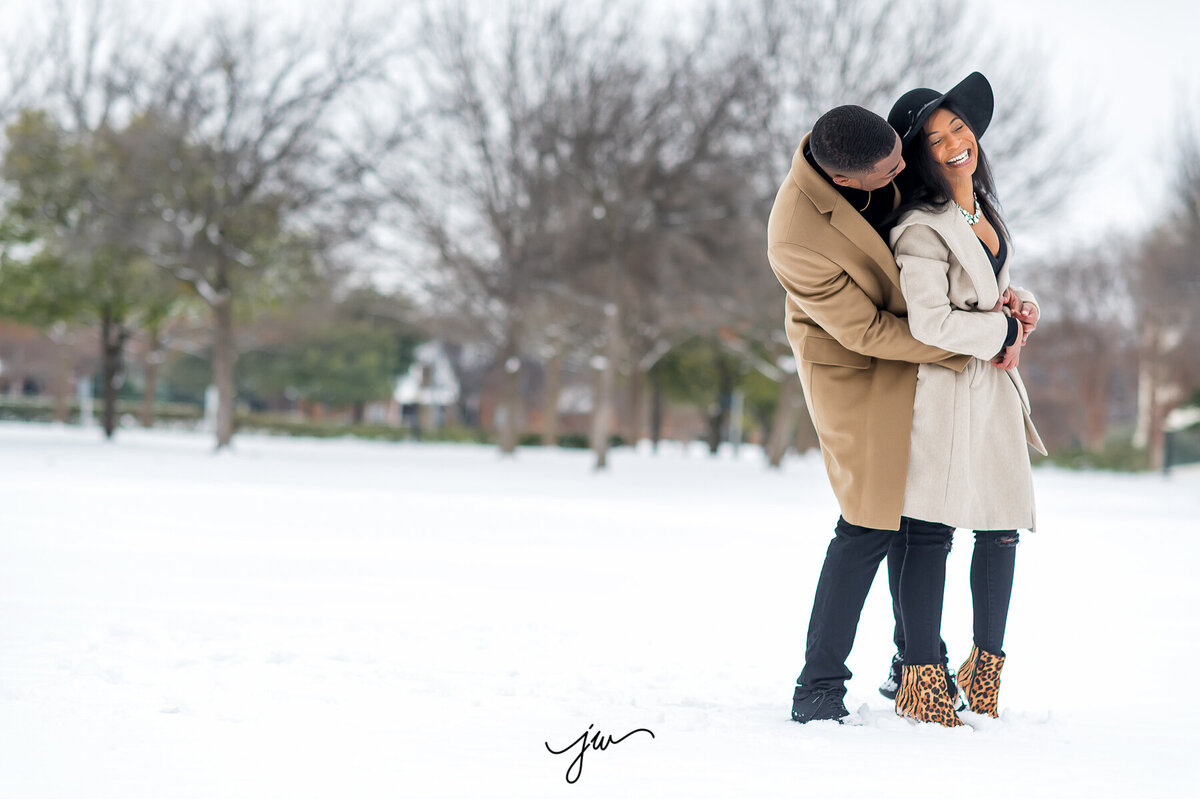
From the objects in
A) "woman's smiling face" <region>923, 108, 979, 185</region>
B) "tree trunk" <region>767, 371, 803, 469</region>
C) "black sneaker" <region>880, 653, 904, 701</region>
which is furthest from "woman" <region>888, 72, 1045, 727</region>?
"tree trunk" <region>767, 371, 803, 469</region>

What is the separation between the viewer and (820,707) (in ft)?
9.04

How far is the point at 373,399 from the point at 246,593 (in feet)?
123

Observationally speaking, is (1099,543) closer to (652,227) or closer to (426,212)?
(652,227)

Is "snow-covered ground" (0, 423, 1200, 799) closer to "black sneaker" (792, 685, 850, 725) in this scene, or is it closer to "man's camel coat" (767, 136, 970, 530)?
"black sneaker" (792, 685, 850, 725)

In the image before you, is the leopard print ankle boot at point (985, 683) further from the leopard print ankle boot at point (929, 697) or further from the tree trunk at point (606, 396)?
the tree trunk at point (606, 396)

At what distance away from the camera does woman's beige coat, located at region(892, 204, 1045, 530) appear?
2.66 metres

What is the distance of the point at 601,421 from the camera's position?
19.3m

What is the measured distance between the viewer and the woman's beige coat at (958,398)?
2.66 meters

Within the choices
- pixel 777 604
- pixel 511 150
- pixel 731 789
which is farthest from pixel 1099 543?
→ pixel 511 150

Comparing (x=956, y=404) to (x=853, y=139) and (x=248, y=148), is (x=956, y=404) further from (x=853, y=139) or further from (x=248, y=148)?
(x=248, y=148)

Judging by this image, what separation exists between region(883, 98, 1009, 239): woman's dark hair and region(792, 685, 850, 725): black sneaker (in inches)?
49.0

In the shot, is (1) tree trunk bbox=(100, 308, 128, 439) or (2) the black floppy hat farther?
(1) tree trunk bbox=(100, 308, 128, 439)

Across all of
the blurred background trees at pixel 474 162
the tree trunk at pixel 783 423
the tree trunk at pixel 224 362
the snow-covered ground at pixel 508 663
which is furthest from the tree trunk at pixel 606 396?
the snow-covered ground at pixel 508 663

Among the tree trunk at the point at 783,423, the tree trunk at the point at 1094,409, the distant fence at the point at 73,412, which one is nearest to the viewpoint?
the tree trunk at the point at 783,423
